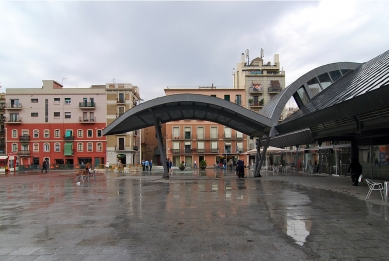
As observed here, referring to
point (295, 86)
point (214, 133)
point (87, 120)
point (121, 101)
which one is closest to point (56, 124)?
point (87, 120)

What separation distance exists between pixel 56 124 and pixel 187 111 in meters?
44.4

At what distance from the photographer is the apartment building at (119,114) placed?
60438 mm

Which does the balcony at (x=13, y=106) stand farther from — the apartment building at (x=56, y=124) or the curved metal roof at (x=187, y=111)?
the curved metal roof at (x=187, y=111)

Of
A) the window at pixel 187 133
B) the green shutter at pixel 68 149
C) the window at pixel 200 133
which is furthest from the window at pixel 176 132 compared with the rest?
the green shutter at pixel 68 149

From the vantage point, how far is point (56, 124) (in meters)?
59.9

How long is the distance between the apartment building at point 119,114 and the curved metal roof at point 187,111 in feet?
113

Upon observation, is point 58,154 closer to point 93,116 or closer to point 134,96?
point 93,116

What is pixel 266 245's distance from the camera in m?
5.86

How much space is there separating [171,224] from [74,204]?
511 centimetres

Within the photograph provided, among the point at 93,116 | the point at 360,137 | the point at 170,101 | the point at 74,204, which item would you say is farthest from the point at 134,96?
the point at 74,204

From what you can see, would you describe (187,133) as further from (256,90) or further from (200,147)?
(256,90)

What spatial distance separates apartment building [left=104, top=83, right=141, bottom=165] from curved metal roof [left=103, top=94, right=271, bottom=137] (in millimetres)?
34436

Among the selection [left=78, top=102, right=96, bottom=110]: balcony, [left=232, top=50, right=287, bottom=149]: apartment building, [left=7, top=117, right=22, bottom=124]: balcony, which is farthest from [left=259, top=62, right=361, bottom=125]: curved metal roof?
[left=7, top=117, right=22, bottom=124]: balcony

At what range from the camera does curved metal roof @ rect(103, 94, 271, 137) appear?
20297mm
